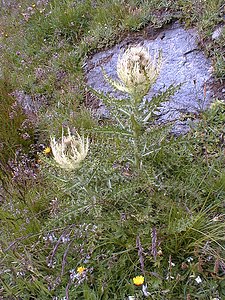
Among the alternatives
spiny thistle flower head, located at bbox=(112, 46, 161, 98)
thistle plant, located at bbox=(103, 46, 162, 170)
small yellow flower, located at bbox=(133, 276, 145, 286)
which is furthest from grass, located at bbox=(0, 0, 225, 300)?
spiny thistle flower head, located at bbox=(112, 46, 161, 98)

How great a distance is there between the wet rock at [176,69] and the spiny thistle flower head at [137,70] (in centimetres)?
121

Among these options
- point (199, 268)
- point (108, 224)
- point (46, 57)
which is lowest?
point (199, 268)

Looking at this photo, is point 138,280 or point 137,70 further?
point 138,280

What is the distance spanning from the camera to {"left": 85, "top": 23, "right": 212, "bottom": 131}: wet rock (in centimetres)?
384

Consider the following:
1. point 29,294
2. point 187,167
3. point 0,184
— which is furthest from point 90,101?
point 29,294

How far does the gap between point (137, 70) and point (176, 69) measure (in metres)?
2.25

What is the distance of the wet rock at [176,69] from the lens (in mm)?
3842

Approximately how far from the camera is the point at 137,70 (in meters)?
2.19

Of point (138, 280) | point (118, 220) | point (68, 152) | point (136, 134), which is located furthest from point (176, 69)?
point (138, 280)

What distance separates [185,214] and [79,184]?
73 centimetres

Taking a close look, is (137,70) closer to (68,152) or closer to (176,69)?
(68,152)

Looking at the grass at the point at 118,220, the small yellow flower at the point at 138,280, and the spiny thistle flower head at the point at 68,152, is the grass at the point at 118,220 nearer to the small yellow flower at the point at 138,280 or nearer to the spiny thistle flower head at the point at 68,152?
the small yellow flower at the point at 138,280

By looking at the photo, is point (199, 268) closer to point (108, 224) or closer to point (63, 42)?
point (108, 224)

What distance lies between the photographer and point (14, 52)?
6.01m
